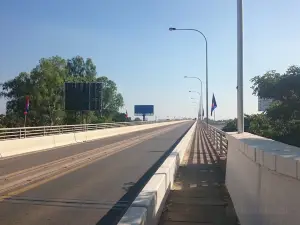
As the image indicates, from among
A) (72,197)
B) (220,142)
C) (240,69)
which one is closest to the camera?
(72,197)

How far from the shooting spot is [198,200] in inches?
386

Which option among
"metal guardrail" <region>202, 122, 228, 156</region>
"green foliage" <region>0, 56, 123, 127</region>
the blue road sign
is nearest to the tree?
the blue road sign

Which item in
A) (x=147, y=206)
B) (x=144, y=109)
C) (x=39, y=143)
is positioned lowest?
(x=39, y=143)

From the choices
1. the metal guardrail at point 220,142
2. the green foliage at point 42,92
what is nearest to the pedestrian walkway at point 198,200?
the metal guardrail at point 220,142

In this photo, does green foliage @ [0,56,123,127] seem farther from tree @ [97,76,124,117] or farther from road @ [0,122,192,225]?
road @ [0,122,192,225]

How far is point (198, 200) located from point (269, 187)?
15.0 feet

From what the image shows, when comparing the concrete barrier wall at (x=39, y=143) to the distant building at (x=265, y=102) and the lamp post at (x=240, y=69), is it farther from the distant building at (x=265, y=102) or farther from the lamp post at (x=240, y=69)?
the distant building at (x=265, y=102)

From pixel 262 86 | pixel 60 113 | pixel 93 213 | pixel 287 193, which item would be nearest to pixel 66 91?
pixel 60 113

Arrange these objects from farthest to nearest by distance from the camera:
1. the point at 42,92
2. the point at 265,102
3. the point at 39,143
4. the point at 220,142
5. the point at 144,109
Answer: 1. the point at 144,109
2. the point at 42,92
3. the point at 265,102
4. the point at 39,143
5. the point at 220,142

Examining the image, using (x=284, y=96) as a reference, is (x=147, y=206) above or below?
below

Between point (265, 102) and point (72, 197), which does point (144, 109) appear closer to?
point (265, 102)

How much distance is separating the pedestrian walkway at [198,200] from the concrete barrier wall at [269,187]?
0.63 metres

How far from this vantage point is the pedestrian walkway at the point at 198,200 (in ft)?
25.9

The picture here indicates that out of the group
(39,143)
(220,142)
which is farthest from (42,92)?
(220,142)
